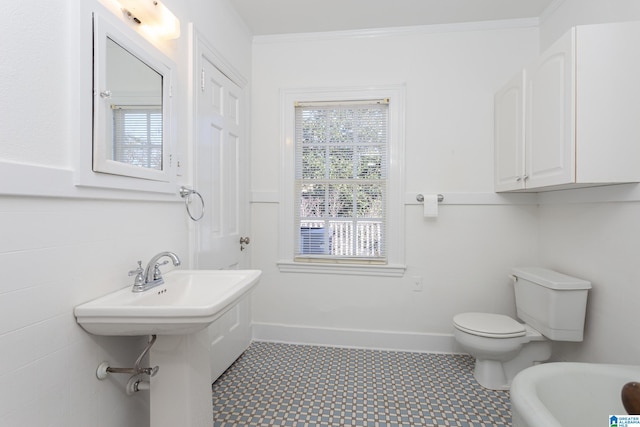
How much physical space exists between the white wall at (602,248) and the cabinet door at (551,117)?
11.9 inches

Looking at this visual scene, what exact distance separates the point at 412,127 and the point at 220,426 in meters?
2.38

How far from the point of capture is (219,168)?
2164 millimetres

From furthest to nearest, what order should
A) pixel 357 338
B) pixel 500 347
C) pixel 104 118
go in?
pixel 357 338 < pixel 500 347 < pixel 104 118

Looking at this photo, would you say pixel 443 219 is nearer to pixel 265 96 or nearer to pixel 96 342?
pixel 265 96

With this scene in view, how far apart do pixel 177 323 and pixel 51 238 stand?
480mm

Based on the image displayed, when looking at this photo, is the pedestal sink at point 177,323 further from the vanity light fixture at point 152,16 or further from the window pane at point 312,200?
the window pane at point 312,200

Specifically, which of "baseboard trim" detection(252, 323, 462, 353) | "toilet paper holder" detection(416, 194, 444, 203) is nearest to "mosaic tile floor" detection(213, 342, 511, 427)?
"baseboard trim" detection(252, 323, 462, 353)

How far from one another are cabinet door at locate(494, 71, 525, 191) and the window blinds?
0.83 meters

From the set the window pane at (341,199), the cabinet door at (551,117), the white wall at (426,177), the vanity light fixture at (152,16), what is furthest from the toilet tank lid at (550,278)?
the vanity light fixture at (152,16)

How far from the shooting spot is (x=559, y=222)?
2.18 meters

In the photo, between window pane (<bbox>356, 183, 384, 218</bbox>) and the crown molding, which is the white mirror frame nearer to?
the crown molding

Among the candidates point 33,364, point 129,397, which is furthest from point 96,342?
point 129,397

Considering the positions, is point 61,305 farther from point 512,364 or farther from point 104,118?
point 512,364

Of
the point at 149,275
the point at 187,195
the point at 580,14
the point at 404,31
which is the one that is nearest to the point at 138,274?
the point at 149,275
